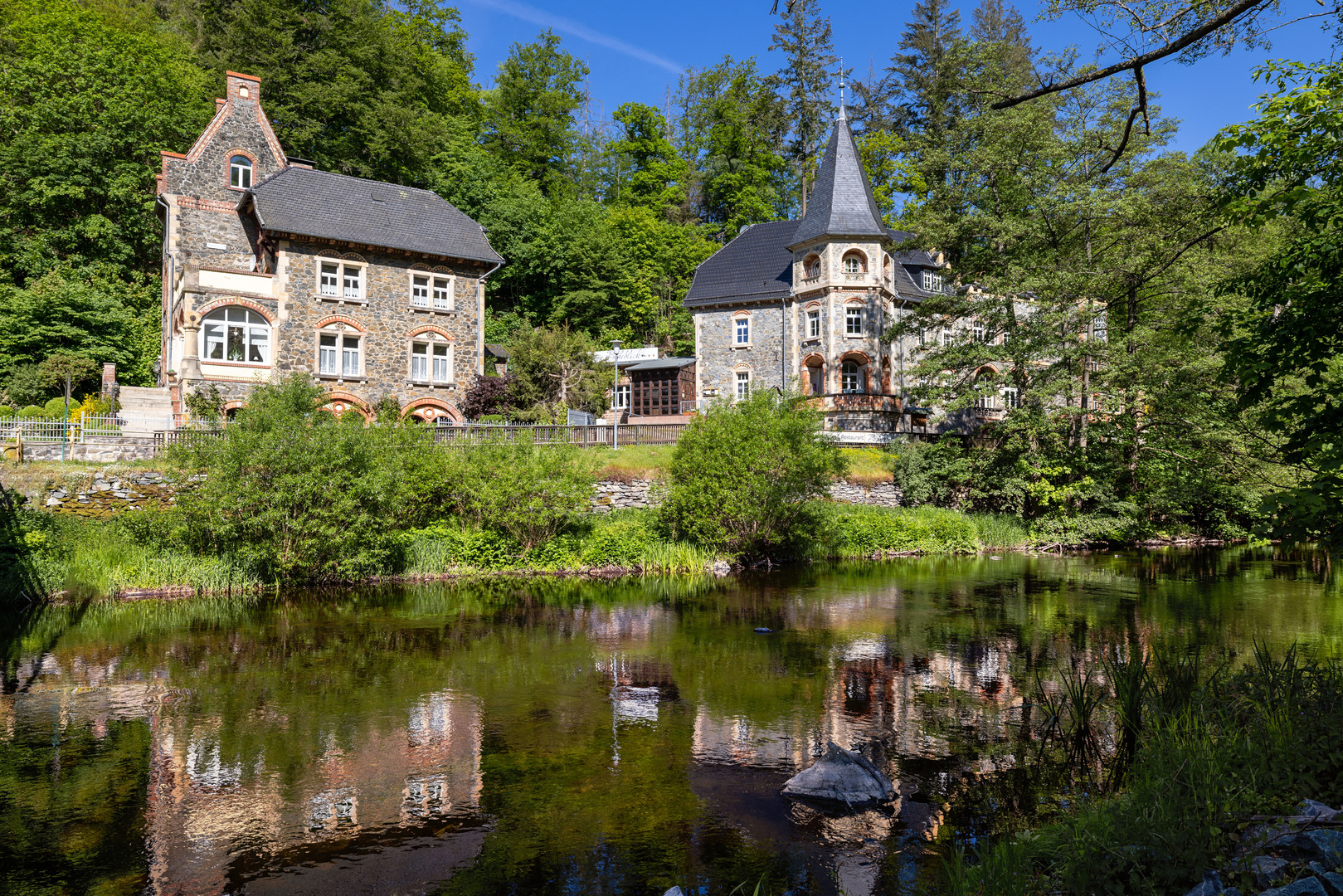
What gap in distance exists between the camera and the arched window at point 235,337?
2984 cm

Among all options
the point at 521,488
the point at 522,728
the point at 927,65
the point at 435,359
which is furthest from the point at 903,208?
the point at 522,728

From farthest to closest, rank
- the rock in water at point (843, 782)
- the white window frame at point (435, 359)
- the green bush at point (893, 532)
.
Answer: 1. the white window frame at point (435, 359)
2. the green bush at point (893, 532)
3. the rock in water at point (843, 782)

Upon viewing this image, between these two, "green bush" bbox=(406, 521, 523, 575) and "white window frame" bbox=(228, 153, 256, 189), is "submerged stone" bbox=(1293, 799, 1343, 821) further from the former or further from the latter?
"white window frame" bbox=(228, 153, 256, 189)

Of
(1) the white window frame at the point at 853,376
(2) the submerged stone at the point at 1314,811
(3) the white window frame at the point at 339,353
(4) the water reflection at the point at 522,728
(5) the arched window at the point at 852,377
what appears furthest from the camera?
(5) the arched window at the point at 852,377

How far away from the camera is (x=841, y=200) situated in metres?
37.9

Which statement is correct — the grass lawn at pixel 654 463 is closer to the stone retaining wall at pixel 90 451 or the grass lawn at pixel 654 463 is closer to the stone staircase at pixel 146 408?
the stone retaining wall at pixel 90 451

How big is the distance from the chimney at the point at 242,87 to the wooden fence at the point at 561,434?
18735 mm

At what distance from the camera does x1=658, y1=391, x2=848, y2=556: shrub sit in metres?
21.2

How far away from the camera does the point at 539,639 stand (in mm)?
13281

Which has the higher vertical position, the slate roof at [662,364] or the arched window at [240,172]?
the arched window at [240,172]

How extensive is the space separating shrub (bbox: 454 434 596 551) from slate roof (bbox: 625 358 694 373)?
2192 centimetres

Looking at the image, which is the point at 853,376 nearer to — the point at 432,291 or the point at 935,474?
the point at 935,474

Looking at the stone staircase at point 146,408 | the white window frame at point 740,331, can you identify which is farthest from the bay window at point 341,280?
the white window frame at point 740,331

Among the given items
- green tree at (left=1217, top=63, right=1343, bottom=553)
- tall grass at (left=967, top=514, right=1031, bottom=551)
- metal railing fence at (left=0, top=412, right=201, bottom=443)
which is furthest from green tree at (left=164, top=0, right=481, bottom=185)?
green tree at (left=1217, top=63, right=1343, bottom=553)
